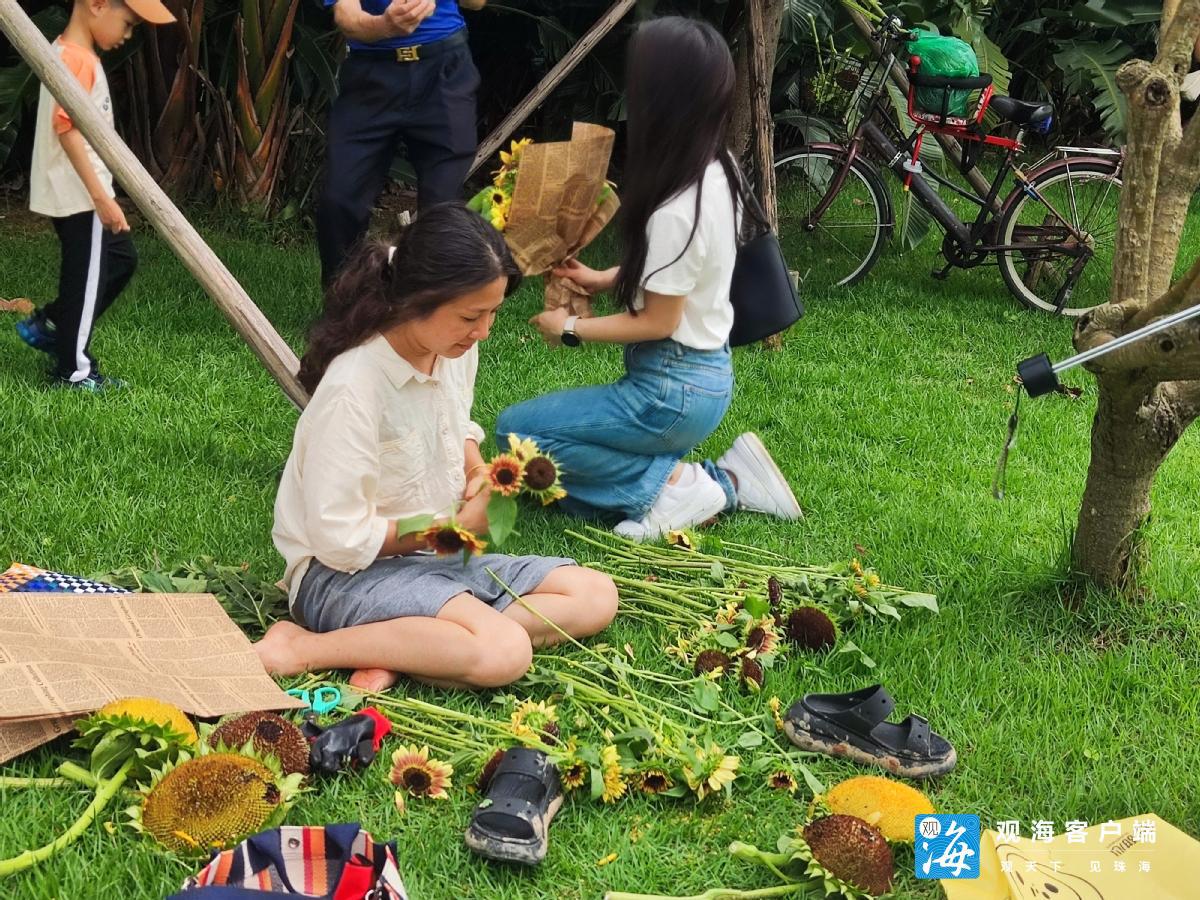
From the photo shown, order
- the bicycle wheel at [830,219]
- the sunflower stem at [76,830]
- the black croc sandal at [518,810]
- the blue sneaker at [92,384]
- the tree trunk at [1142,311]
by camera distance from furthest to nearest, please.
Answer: the bicycle wheel at [830,219]
the blue sneaker at [92,384]
the tree trunk at [1142,311]
the black croc sandal at [518,810]
the sunflower stem at [76,830]

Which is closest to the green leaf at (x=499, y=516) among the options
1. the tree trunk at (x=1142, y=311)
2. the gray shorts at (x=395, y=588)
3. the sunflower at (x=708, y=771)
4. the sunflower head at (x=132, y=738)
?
the gray shorts at (x=395, y=588)

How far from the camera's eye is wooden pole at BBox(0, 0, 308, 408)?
3.20 metres

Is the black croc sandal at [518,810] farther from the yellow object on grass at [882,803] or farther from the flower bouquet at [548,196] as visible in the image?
the flower bouquet at [548,196]

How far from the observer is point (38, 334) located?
14.7 ft

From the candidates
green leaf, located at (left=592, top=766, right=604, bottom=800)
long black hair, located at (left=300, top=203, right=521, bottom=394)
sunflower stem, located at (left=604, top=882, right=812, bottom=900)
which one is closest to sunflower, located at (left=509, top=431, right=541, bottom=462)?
long black hair, located at (left=300, top=203, right=521, bottom=394)

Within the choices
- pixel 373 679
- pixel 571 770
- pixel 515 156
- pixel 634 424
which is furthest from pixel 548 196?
pixel 571 770

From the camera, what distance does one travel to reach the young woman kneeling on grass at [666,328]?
329 cm

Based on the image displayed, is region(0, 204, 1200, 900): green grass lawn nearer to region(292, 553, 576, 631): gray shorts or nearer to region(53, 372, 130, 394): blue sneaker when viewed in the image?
region(53, 372, 130, 394): blue sneaker

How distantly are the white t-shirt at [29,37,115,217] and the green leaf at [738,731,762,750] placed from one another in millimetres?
2896

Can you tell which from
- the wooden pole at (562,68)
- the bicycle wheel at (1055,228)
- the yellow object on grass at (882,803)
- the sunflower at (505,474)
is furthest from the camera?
the bicycle wheel at (1055,228)

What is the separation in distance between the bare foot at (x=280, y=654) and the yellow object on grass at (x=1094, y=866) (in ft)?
4.75

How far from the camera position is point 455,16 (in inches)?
184

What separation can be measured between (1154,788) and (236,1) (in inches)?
243

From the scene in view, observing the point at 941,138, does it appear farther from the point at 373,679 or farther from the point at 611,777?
the point at 611,777
